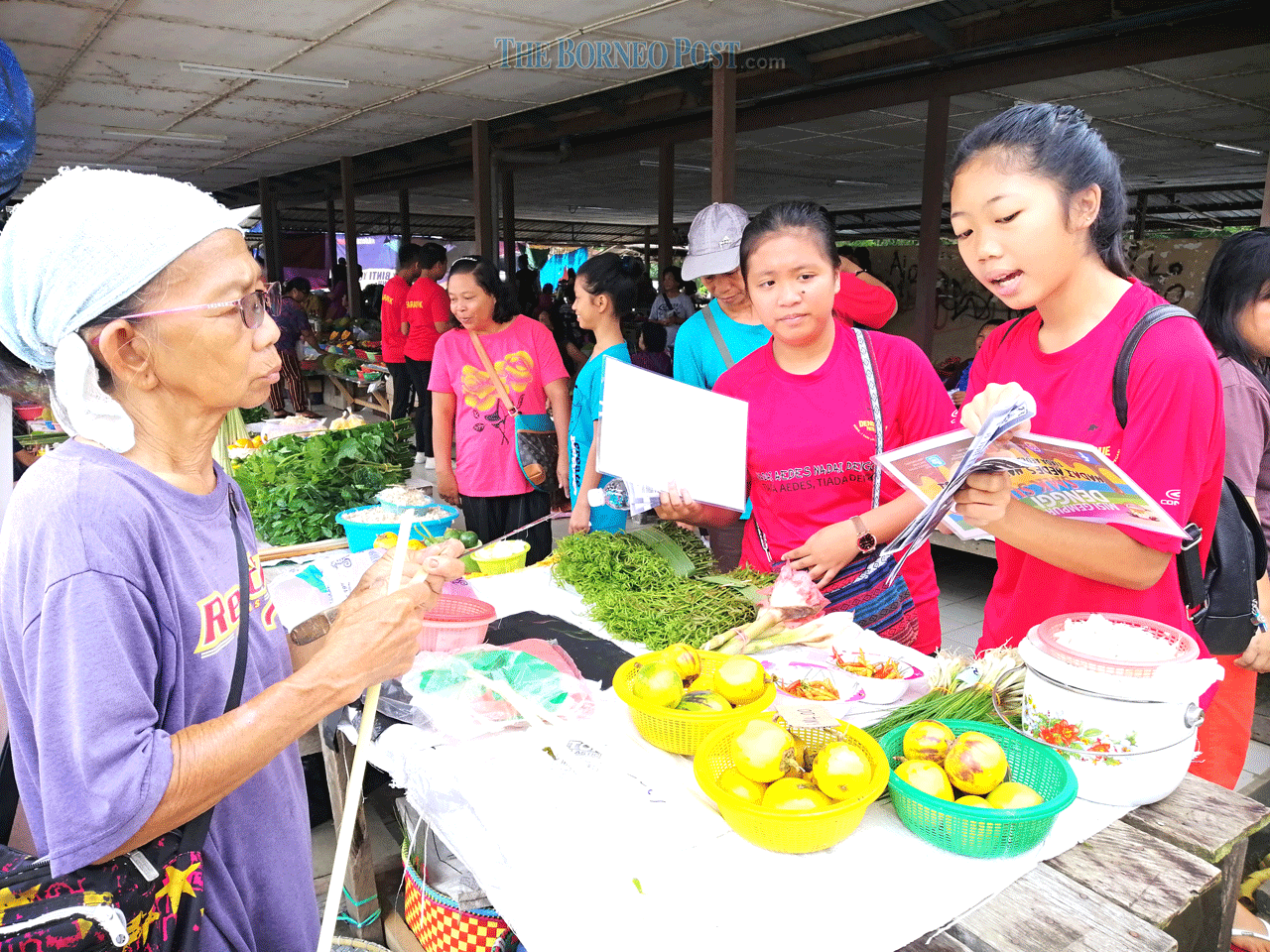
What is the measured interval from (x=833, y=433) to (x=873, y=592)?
42 cm

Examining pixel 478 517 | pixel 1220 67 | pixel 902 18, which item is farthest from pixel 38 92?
pixel 1220 67

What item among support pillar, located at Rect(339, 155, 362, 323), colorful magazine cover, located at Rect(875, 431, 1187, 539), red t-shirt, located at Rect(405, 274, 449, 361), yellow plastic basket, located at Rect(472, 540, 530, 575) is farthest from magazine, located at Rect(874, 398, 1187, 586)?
support pillar, located at Rect(339, 155, 362, 323)

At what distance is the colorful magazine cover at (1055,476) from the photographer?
124cm

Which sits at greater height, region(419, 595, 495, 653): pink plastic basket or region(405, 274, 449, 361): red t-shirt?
region(405, 274, 449, 361): red t-shirt

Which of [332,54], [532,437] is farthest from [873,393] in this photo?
[332,54]

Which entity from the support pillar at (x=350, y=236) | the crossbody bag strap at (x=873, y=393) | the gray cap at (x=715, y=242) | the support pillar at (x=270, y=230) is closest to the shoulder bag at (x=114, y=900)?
the crossbody bag strap at (x=873, y=393)

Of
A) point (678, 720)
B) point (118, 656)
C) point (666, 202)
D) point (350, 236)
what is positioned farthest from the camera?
point (350, 236)

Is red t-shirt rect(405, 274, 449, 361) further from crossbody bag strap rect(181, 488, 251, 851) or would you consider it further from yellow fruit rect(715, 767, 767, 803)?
yellow fruit rect(715, 767, 767, 803)

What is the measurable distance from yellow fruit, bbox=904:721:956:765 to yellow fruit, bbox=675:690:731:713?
0.32m

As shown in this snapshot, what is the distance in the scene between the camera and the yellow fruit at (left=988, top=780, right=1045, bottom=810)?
1226 mm

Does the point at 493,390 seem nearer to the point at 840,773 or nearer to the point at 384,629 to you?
the point at 384,629

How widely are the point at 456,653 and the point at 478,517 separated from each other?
2.31 m

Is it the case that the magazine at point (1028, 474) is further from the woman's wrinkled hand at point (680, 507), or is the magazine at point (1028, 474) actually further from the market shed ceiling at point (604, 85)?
the market shed ceiling at point (604, 85)

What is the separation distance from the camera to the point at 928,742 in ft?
4.42
